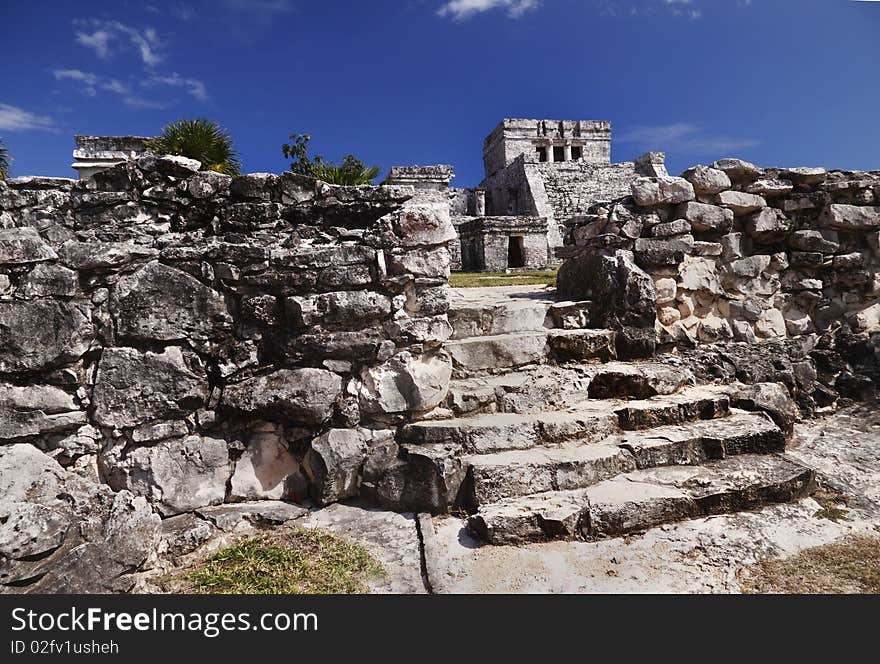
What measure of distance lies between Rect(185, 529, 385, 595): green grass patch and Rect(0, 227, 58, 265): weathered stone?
6.71 ft

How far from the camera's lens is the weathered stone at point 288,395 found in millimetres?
3203

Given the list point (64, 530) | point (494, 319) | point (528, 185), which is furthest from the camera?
point (528, 185)

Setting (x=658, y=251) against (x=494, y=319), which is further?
(x=658, y=251)

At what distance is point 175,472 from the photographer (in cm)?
309

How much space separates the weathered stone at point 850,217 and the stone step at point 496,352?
3.56 meters

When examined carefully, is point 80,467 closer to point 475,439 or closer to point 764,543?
point 475,439

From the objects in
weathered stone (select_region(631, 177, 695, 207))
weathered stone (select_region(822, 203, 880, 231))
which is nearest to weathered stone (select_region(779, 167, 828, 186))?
weathered stone (select_region(822, 203, 880, 231))

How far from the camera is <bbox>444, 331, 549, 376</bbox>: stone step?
392cm

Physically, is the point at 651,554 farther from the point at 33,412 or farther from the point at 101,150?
the point at 101,150

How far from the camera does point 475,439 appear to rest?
10.7ft

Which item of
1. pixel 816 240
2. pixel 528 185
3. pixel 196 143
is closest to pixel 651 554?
pixel 816 240

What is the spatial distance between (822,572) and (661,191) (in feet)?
11.1
